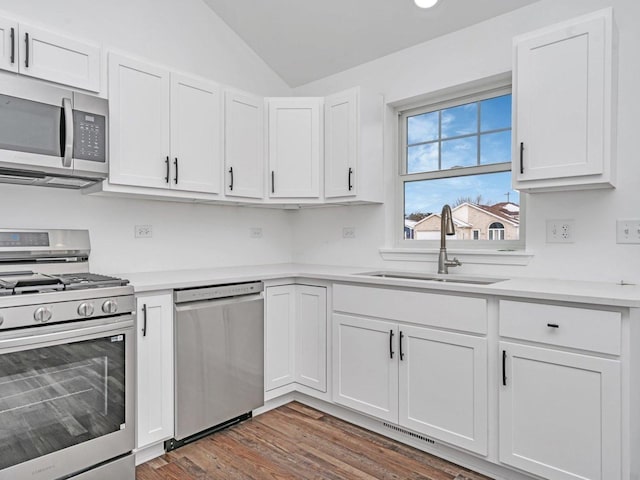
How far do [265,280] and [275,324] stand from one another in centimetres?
31

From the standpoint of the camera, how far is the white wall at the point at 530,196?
6.77 feet

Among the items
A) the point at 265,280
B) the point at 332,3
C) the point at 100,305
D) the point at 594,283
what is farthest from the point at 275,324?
the point at 332,3

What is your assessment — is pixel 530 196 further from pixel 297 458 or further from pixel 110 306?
pixel 110 306

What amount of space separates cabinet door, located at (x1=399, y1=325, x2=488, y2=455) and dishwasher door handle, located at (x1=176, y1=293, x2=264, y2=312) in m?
0.94

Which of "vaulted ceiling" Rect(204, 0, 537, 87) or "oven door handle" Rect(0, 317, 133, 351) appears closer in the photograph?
"oven door handle" Rect(0, 317, 133, 351)

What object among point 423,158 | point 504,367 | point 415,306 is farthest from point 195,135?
point 504,367

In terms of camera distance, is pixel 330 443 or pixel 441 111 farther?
pixel 441 111

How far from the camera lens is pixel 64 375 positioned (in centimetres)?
173

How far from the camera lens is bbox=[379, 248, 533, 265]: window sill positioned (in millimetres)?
2402

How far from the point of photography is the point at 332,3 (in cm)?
281

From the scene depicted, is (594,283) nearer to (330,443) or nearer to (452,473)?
(452,473)

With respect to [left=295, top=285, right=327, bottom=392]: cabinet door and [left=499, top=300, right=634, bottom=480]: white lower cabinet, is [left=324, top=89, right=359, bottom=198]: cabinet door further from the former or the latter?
[left=499, top=300, right=634, bottom=480]: white lower cabinet

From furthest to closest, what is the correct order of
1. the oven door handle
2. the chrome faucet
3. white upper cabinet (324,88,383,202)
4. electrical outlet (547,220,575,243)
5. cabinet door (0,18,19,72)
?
1. white upper cabinet (324,88,383,202)
2. the chrome faucet
3. electrical outlet (547,220,575,243)
4. cabinet door (0,18,19,72)
5. the oven door handle

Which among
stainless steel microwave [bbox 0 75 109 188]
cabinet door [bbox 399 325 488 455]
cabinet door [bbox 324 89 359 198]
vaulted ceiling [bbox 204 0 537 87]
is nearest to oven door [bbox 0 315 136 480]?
stainless steel microwave [bbox 0 75 109 188]
